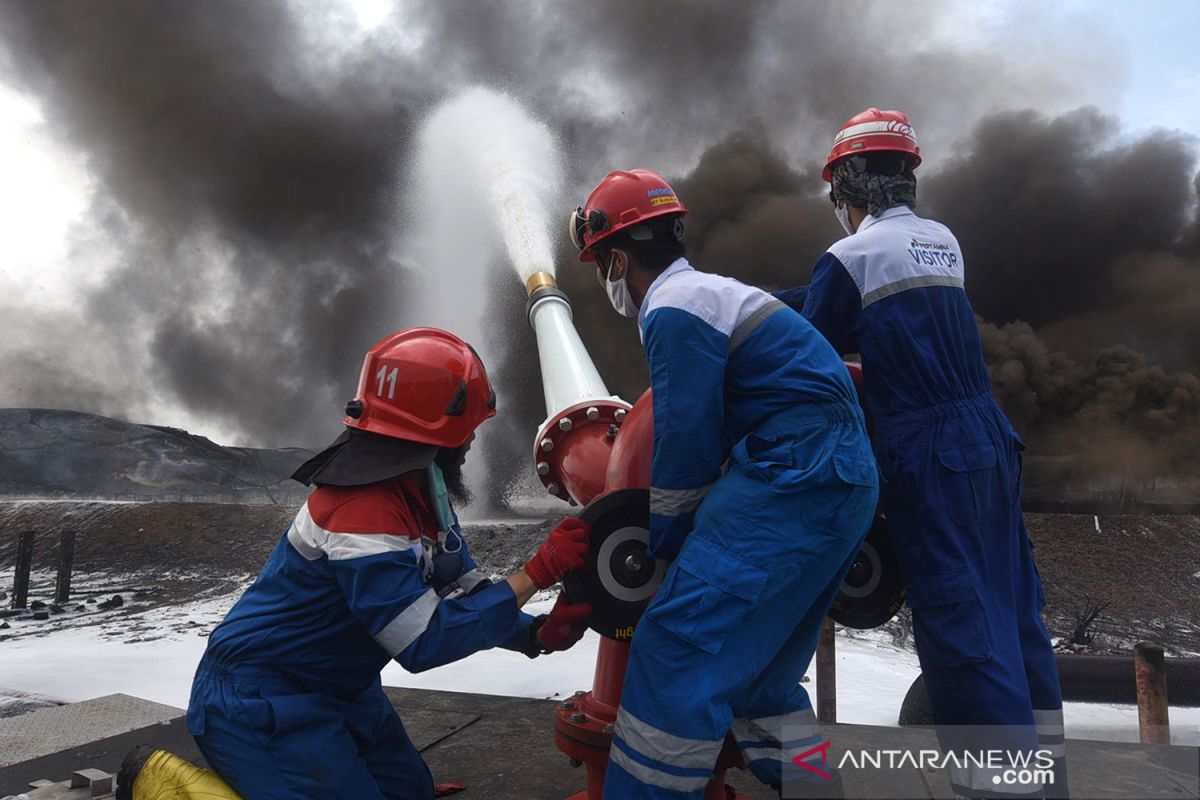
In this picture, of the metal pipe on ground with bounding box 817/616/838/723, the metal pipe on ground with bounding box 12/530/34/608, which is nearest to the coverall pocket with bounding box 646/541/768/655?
the metal pipe on ground with bounding box 817/616/838/723

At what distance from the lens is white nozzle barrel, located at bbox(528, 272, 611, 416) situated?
274 cm

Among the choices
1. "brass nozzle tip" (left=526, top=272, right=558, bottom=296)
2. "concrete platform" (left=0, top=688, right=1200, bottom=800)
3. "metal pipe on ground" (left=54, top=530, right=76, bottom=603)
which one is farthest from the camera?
"metal pipe on ground" (left=54, top=530, right=76, bottom=603)

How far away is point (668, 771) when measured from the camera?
166cm

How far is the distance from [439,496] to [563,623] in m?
0.49

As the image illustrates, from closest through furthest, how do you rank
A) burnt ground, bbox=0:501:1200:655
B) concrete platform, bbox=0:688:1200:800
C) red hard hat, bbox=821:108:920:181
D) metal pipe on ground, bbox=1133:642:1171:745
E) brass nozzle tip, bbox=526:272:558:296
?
red hard hat, bbox=821:108:920:181 → concrete platform, bbox=0:688:1200:800 → metal pipe on ground, bbox=1133:642:1171:745 → brass nozzle tip, bbox=526:272:558:296 → burnt ground, bbox=0:501:1200:655

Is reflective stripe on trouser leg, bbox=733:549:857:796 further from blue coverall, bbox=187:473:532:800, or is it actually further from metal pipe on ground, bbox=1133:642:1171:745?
metal pipe on ground, bbox=1133:642:1171:745

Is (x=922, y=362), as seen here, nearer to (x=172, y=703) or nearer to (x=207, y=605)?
(x=172, y=703)

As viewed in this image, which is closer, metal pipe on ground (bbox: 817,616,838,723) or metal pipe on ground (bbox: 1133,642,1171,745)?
metal pipe on ground (bbox: 1133,642,1171,745)

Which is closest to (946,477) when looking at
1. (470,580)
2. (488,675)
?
(470,580)

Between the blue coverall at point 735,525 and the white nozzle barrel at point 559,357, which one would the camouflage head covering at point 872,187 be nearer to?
the blue coverall at point 735,525

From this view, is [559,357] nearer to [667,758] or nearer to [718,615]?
[718,615]

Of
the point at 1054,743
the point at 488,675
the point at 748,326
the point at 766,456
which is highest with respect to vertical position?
the point at 748,326

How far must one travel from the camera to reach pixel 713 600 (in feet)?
5.40

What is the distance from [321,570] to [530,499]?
1713 centimetres
